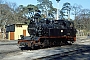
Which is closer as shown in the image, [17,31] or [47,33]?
[47,33]

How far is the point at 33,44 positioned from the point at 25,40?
885 mm

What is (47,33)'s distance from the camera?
21516 mm

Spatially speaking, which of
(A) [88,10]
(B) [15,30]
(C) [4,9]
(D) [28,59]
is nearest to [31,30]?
(D) [28,59]

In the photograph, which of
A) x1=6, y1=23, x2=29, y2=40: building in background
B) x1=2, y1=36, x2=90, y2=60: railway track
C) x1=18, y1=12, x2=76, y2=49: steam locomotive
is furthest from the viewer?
x1=6, y1=23, x2=29, y2=40: building in background

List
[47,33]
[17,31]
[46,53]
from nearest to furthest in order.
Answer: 1. [46,53]
2. [47,33]
3. [17,31]

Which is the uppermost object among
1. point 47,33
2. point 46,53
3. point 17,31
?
point 17,31

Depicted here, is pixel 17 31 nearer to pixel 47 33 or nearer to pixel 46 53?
pixel 47 33

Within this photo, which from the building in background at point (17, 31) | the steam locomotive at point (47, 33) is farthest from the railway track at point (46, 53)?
the building in background at point (17, 31)

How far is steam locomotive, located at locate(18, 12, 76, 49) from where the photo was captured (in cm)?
1978

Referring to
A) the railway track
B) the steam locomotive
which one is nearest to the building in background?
the steam locomotive

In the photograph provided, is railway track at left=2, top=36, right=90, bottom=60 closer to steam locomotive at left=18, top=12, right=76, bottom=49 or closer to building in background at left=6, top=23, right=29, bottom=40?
steam locomotive at left=18, top=12, right=76, bottom=49

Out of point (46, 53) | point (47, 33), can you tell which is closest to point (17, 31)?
point (47, 33)

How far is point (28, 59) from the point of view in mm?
13109

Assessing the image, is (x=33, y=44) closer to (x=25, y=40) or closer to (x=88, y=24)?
(x=25, y=40)
